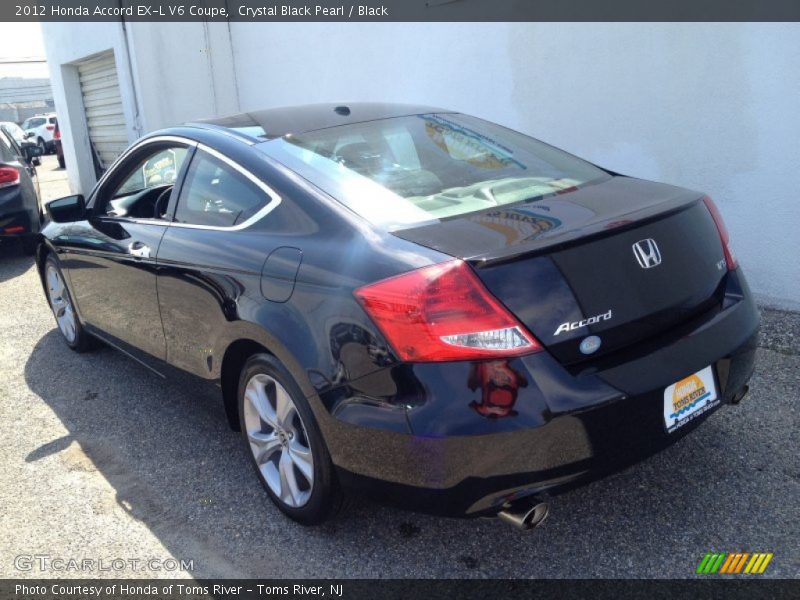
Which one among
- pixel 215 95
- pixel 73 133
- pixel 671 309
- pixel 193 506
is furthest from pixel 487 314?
pixel 73 133

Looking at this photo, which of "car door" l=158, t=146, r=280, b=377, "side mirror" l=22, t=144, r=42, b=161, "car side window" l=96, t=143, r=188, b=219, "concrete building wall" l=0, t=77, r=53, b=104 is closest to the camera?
"car door" l=158, t=146, r=280, b=377

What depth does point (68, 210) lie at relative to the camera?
4.30 m

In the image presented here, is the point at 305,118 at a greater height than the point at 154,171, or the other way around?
the point at 305,118

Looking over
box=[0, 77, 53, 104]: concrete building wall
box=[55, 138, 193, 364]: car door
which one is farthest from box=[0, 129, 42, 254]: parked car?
box=[0, 77, 53, 104]: concrete building wall

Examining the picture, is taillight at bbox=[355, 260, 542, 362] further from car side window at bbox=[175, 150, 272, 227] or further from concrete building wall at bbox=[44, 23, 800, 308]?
concrete building wall at bbox=[44, 23, 800, 308]

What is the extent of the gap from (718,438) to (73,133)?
11.4 m

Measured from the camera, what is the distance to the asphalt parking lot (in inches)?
101

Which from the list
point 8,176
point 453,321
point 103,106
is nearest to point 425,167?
point 453,321

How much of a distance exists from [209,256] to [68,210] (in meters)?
1.82

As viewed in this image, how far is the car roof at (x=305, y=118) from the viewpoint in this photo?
126 inches

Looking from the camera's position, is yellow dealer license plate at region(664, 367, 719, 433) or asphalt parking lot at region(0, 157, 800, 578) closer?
yellow dealer license plate at region(664, 367, 719, 433)

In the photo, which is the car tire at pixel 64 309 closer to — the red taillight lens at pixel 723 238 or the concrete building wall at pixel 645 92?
the concrete building wall at pixel 645 92
